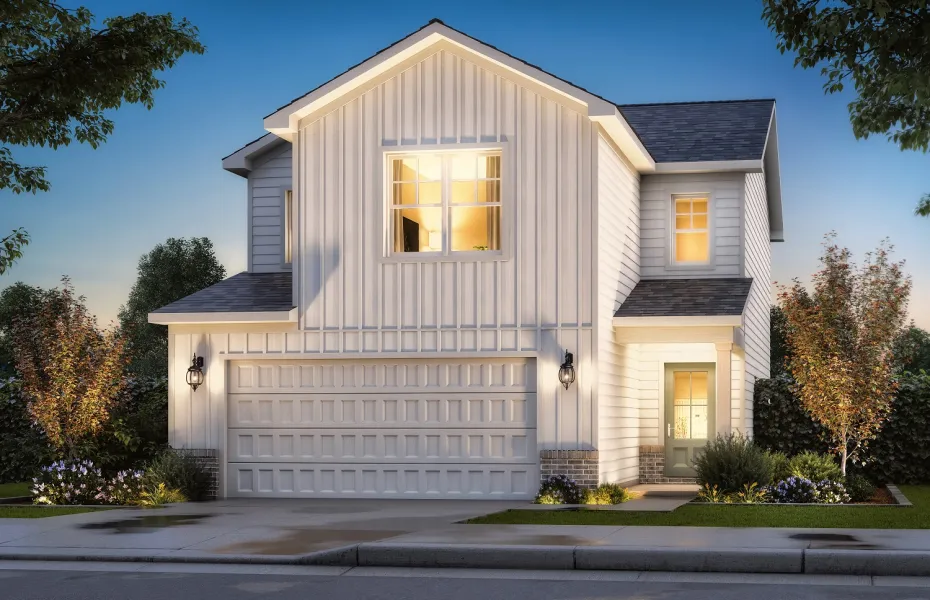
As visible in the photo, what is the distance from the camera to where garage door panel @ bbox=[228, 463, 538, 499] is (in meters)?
18.4

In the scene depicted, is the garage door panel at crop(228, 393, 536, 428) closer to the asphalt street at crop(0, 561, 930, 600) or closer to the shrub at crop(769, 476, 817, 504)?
the shrub at crop(769, 476, 817, 504)

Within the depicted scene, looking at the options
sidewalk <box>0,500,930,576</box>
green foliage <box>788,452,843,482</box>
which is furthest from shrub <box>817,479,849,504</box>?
sidewalk <box>0,500,930,576</box>

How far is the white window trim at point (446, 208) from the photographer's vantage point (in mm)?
18406

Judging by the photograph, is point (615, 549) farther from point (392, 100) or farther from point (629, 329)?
point (392, 100)

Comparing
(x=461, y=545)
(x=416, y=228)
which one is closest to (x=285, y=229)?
(x=416, y=228)

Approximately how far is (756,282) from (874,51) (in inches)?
442

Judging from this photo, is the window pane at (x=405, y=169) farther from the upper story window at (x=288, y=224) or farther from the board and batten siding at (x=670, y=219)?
the board and batten siding at (x=670, y=219)

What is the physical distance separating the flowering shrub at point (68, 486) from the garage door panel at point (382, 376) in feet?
8.28

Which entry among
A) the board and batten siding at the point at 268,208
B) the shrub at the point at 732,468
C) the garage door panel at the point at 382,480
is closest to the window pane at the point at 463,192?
the garage door panel at the point at 382,480

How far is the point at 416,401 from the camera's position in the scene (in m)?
18.9

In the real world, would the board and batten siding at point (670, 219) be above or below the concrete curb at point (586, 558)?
above

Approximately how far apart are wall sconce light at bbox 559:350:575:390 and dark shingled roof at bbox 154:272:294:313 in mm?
4358

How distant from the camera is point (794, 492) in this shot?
17.7 m

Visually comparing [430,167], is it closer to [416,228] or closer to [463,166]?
[463,166]
